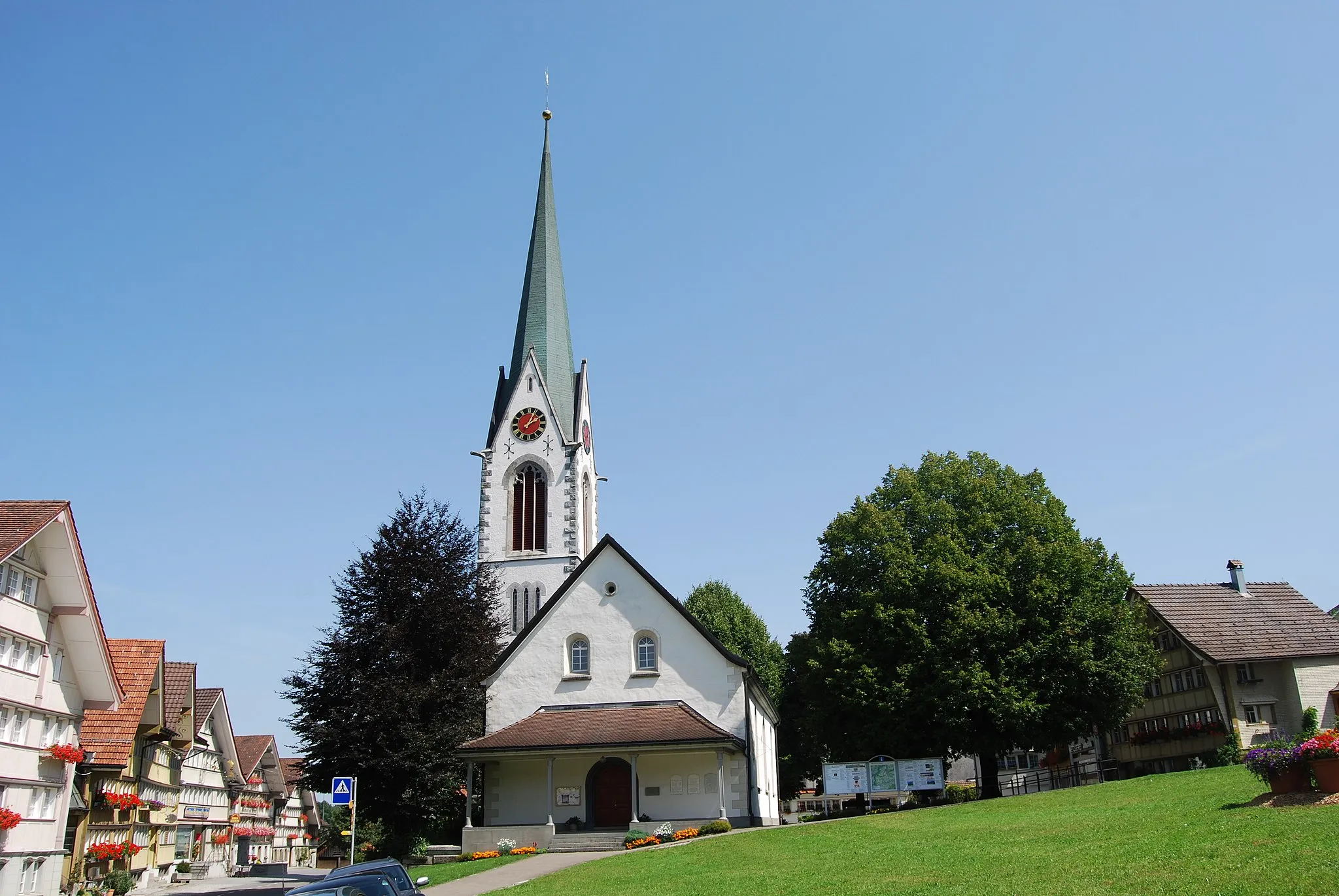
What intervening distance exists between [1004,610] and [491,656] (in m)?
18.3

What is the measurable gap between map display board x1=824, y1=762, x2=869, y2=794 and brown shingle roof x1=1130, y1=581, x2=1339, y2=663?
17703mm

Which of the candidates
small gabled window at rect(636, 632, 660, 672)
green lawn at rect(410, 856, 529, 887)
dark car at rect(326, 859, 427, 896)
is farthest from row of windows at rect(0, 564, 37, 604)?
small gabled window at rect(636, 632, 660, 672)

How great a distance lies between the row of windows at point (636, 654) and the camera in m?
34.4

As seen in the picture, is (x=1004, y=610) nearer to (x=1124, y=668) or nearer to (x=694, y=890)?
(x=1124, y=668)

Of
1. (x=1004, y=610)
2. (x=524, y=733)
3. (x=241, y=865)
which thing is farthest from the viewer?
(x=241, y=865)

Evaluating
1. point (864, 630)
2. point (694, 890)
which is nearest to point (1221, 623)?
point (864, 630)

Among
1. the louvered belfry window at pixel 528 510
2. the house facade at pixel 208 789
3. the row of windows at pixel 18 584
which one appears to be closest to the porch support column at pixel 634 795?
the row of windows at pixel 18 584

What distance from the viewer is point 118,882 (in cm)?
3127

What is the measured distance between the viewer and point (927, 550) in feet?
123

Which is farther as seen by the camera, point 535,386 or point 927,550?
point 535,386

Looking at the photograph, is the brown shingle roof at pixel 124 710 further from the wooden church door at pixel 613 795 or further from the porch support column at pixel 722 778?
the porch support column at pixel 722 778

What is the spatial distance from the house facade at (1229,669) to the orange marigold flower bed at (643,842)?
2524 centimetres

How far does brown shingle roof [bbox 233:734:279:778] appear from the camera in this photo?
61.6 m

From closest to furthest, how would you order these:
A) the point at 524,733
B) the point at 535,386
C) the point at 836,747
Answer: the point at 524,733 < the point at 836,747 < the point at 535,386
